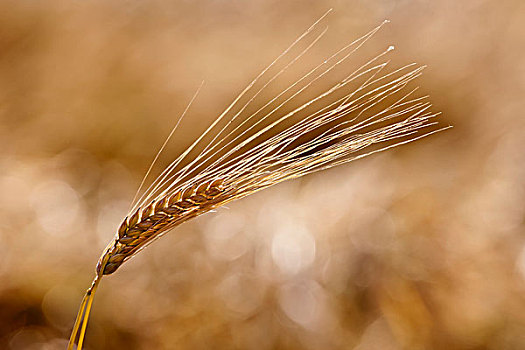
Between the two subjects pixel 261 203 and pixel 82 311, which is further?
pixel 261 203

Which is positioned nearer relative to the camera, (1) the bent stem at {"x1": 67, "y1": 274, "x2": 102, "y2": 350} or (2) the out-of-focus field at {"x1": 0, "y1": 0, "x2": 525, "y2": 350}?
(1) the bent stem at {"x1": 67, "y1": 274, "x2": 102, "y2": 350}

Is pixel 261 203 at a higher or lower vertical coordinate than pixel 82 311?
higher

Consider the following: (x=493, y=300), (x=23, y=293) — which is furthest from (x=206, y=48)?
(x=493, y=300)

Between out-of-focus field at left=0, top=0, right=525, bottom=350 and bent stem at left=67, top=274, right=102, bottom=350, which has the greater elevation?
out-of-focus field at left=0, top=0, right=525, bottom=350

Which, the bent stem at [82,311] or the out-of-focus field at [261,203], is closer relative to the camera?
the bent stem at [82,311]

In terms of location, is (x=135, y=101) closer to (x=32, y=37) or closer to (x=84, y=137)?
(x=84, y=137)

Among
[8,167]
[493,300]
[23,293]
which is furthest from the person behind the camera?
[8,167]

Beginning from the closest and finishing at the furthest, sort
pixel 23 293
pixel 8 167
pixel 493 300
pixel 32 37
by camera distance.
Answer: pixel 493 300, pixel 23 293, pixel 8 167, pixel 32 37

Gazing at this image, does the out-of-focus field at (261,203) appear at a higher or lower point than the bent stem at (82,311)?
higher
